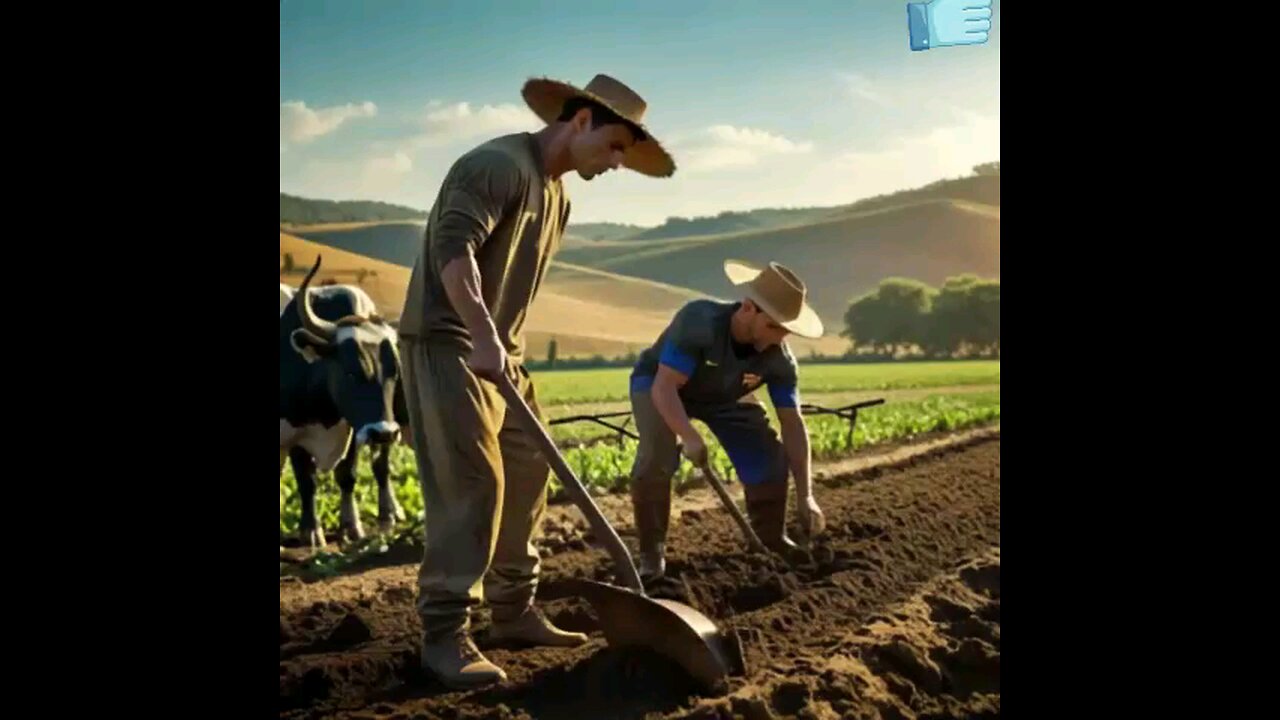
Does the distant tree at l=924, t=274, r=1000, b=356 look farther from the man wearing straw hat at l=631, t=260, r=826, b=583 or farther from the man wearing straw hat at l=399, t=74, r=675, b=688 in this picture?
the man wearing straw hat at l=399, t=74, r=675, b=688

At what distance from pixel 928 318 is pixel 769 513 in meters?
0.96

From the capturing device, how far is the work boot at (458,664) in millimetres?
4348

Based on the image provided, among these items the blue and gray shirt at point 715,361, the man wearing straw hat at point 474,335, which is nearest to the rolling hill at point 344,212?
the man wearing straw hat at point 474,335

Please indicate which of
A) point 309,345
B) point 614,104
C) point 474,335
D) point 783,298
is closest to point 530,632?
point 474,335

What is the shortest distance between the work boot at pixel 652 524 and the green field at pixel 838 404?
17 centimetres

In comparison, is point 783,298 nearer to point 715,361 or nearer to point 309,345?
point 715,361

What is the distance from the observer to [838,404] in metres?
5.59

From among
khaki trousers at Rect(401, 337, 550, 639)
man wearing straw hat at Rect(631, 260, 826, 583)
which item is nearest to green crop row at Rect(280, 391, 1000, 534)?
man wearing straw hat at Rect(631, 260, 826, 583)

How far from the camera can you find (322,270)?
5590 millimetres

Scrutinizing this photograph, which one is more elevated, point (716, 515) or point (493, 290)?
point (493, 290)

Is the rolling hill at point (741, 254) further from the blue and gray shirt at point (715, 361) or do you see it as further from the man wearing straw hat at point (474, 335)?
the man wearing straw hat at point (474, 335)
